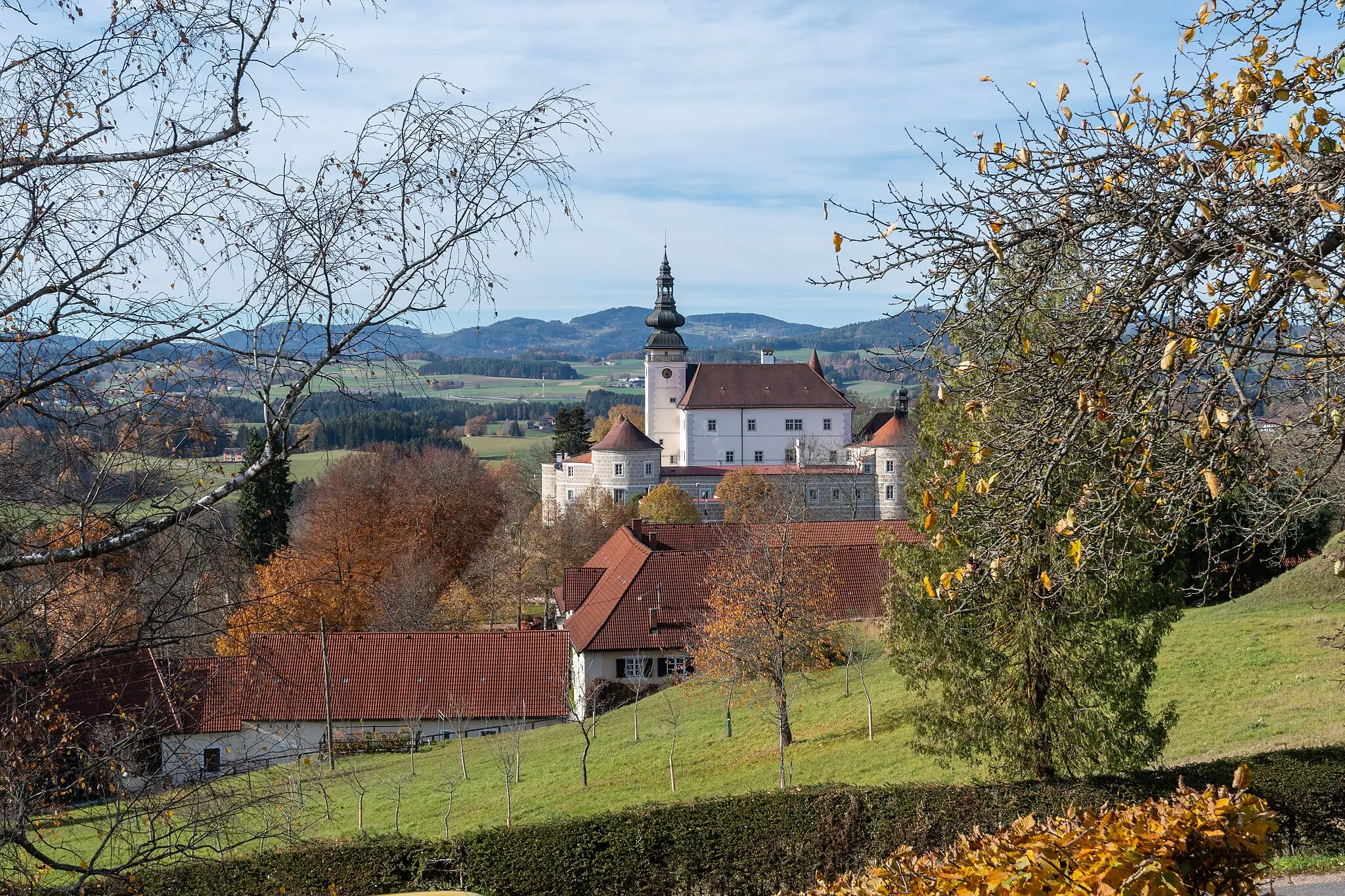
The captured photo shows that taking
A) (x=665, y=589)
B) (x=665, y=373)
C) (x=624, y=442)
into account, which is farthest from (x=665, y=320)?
(x=665, y=589)

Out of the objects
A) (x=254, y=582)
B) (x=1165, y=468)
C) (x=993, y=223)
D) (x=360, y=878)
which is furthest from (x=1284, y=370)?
(x=360, y=878)

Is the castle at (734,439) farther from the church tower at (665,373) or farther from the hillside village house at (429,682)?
the hillside village house at (429,682)

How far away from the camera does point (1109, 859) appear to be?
426 cm

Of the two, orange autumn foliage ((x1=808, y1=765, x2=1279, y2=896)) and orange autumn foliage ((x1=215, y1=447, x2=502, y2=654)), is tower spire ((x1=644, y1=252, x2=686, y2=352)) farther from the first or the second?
orange autumn foliage ((x1=808, y1=765, x2=1279, y2=896))

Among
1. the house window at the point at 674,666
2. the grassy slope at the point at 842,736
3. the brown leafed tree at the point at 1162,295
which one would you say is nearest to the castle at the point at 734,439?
the house window at the point at 674,666

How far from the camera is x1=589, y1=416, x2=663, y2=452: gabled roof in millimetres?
69375

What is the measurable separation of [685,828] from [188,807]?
18.8ft

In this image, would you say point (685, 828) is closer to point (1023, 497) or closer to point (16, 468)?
point (1023, 497)

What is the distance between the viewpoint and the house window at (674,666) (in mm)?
30766

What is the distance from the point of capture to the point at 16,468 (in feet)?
17.1

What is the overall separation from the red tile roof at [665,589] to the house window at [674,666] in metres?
0.48

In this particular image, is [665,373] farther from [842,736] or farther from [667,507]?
[842,736]

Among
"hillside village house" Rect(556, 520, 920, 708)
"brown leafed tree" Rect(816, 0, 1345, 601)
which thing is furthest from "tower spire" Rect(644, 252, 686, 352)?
"brown leafed tree" Rect(816, 0, 1345, 601)

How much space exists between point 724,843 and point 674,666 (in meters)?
20.6
